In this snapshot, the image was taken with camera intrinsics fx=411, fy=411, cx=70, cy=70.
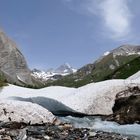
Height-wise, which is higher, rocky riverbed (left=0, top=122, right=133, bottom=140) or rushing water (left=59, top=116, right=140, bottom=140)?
rushing water (left=59, top=116, right=140, bottom=140)

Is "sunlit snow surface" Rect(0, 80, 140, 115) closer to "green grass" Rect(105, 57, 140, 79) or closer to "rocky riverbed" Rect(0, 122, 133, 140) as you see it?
"rocky riverbed" Rect(0, 122, 133, 140)

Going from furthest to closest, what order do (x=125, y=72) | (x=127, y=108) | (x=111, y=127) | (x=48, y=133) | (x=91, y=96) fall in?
(x=125, y=72)
(x=91, y=96)
(x=127, y=108)
(x=111, y=127)
(x=48, y=133)

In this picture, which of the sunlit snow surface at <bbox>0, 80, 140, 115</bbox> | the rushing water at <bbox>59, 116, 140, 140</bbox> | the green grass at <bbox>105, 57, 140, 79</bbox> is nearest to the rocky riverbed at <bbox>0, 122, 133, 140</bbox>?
the rushing water at <bbox>59, 116, 140, 140</bbox>

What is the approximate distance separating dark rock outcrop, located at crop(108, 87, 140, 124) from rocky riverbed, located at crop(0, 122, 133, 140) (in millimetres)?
8345

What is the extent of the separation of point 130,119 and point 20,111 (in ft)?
31.4

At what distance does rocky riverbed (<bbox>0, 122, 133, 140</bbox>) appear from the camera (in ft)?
73.9

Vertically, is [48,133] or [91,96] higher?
[91,96]

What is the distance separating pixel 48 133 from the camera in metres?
23.9

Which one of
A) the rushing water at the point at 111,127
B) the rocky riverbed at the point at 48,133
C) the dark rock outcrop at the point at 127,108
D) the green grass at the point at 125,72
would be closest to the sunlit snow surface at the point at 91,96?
the dark rock outcrop at the point at 127,108

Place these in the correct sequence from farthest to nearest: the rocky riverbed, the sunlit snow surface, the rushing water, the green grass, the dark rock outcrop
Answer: the green grass
the sunlit snow surface
the dark rock outcrop
the rushing water
the rocky riverbed

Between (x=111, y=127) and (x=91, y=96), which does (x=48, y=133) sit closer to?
(x=111, y=127)

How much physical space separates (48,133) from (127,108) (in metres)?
12.3

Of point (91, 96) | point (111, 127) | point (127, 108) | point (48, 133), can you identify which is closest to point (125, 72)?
point (91, 96)

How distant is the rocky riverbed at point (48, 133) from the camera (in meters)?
22.5
